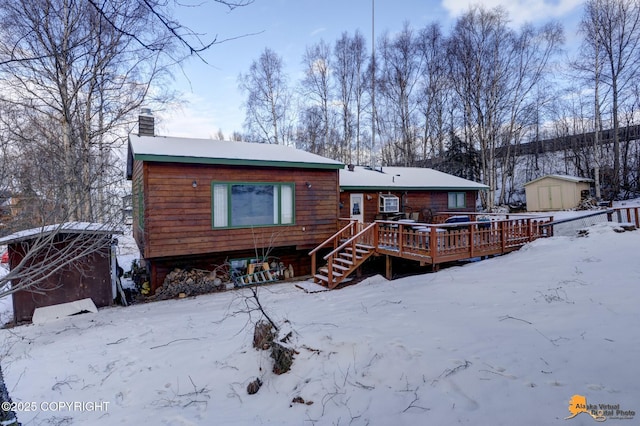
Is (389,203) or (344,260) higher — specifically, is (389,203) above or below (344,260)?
above

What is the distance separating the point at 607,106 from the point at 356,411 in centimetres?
2660

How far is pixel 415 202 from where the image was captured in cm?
1403

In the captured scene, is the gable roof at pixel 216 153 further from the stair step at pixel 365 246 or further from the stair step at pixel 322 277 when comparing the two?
the stair step at pixel 322 277

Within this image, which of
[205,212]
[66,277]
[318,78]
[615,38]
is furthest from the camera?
[318,78]

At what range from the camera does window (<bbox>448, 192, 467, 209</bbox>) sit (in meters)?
15.3

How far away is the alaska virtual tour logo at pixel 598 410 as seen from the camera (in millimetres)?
2020

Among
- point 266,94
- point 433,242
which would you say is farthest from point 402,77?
point 433,242

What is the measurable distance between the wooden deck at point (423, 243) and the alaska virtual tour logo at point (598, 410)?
17.5 ft

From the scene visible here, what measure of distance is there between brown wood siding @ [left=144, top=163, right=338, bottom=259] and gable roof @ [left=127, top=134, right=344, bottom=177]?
0.29 m

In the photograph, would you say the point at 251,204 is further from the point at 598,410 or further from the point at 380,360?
the point at 598,410

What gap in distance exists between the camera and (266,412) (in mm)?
2869

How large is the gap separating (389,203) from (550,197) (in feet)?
45.9

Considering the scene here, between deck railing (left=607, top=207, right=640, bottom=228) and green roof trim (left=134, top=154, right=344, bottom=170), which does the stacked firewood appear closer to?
green roof trim (left=134, top=154, right=344, bottom=170)

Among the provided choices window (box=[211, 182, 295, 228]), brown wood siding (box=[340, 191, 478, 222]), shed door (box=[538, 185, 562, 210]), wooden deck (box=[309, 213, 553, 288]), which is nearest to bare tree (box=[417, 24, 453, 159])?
shed door (box=[538, 185, 562, 210])
